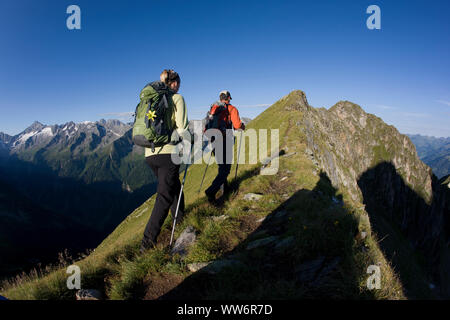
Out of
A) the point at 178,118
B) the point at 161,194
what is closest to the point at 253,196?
the point at 161,194

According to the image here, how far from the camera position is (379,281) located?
11.6ft

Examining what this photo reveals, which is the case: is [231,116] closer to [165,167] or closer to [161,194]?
[165,167]

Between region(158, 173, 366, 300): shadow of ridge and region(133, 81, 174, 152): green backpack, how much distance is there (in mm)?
3282

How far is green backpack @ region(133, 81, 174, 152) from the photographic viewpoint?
5133mm

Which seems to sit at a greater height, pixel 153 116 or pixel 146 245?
pixel 153 116

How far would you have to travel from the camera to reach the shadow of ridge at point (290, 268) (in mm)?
3538

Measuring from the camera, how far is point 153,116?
16.8ft

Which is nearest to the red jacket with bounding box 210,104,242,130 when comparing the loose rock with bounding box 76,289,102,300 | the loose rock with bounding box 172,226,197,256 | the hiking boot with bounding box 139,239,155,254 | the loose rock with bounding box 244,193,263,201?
the loose rock with bounding box 244,193,263,201

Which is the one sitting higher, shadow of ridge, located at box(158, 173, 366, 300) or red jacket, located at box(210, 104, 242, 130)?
red jacket, located at box(210, 104, 242, 130)

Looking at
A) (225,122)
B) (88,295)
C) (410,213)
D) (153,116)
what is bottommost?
(410,213)

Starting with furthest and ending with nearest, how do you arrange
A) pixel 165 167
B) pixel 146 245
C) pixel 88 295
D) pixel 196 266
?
pixel 165 167 < pixel 146 245 < pixel 196 266 < pixel 88 295

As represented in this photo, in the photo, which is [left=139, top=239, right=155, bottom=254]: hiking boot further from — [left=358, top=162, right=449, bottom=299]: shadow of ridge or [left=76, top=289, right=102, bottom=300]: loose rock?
[left=358, top=162, right=449, bottom=299]: shadow of ridge

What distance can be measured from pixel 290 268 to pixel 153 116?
15.1 ft
